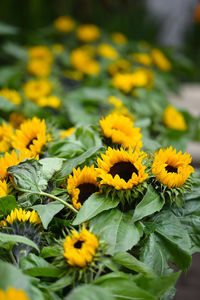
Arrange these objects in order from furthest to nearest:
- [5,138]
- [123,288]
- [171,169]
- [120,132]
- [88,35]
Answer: [88,35], [5,138], [120,132], [171,169], [123,288]

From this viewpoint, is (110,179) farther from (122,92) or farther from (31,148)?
(122,92)

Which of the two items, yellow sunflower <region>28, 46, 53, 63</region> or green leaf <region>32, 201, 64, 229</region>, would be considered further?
yellow sunflower <region>28, 46, 53, 63</region>

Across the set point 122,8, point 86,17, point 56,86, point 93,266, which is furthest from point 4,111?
point 122,8

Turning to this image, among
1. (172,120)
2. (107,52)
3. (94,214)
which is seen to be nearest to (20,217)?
(94,214)

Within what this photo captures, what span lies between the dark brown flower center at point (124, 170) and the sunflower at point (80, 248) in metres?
0.21

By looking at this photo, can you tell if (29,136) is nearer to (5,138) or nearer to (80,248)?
(5,138)

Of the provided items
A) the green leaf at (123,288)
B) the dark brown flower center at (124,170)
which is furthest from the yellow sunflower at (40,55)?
the green leaf at (123,288)

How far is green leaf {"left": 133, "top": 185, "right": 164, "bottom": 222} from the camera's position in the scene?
0.95 m

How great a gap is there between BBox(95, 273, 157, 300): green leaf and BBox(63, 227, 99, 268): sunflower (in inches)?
2.0

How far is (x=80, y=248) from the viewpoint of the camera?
2.69 ft

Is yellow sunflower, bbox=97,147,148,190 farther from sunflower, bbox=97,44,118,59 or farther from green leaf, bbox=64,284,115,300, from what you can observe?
sunflower, bbox=97,44,118,59

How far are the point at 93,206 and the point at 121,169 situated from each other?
12cm

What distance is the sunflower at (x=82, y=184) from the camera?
1.02 metres

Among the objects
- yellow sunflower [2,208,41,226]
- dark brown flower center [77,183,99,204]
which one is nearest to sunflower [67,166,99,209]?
dark brown flower center [77,183,99,204]
